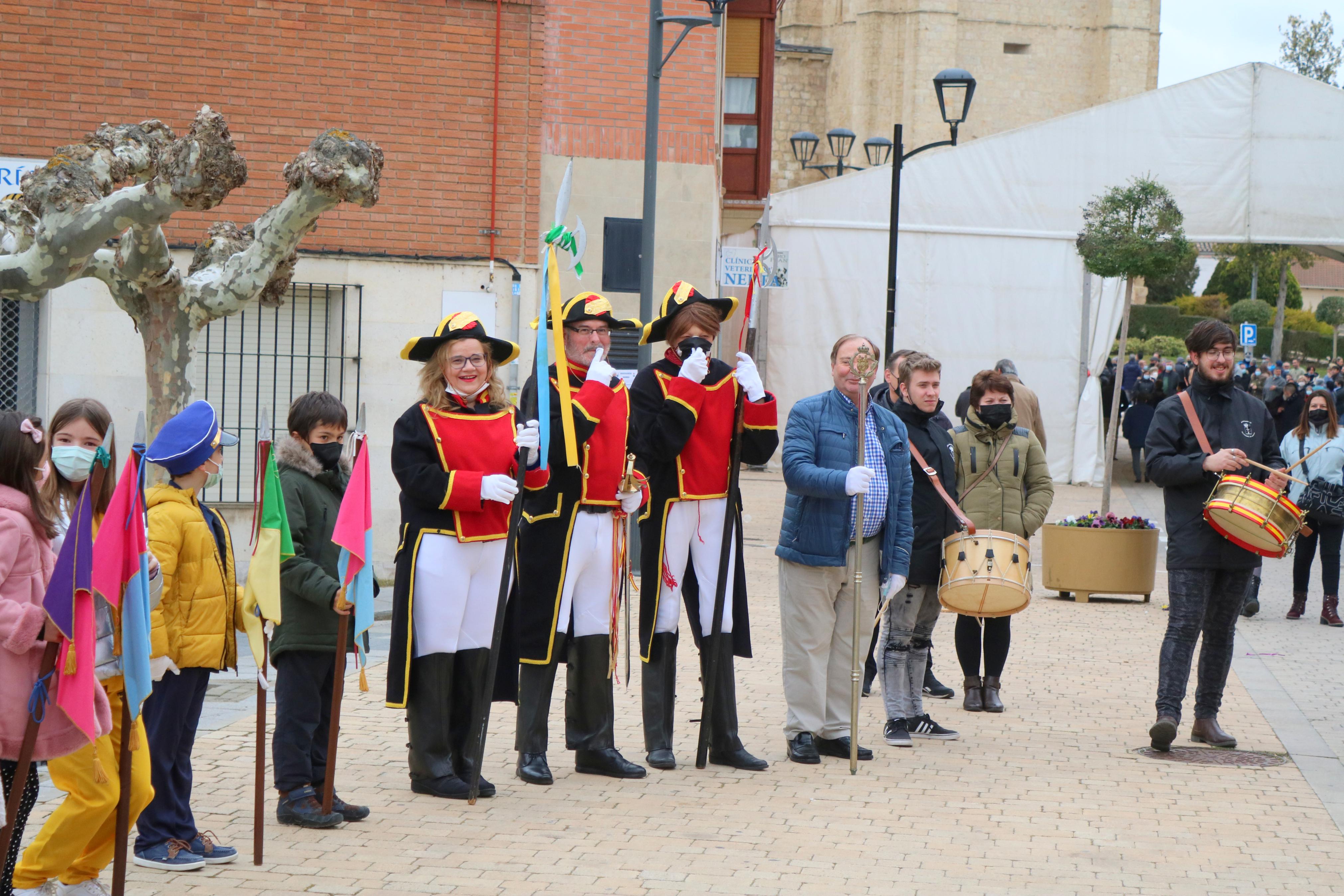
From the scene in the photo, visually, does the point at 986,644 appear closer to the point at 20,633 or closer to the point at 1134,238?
the point at 20,633

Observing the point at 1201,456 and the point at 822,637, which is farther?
the point at 1201,456

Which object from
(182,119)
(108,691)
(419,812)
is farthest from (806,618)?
(182,119)

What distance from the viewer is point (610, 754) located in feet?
21.2

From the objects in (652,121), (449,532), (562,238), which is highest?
(652,121)

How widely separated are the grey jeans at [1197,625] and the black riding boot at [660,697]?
243 cm

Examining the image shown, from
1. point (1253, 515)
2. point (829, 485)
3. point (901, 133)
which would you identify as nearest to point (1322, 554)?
point (1253, 515)

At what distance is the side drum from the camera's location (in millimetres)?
7324

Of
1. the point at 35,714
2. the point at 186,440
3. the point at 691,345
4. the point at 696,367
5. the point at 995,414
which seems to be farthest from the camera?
the point at 995,414

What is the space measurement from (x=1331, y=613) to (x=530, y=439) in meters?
8.60

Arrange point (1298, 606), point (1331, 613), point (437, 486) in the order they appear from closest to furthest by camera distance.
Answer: point (437, 486)
point (1331, 613)
point (1298, 606)

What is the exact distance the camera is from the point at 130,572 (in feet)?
14.1

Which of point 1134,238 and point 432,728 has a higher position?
point 1134,238

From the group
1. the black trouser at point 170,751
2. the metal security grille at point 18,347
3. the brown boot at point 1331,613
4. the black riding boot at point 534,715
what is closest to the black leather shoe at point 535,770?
the black riding boot at point 534,715

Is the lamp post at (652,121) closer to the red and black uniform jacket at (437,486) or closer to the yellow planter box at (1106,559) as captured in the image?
the yellow planter box at (1106,559)
